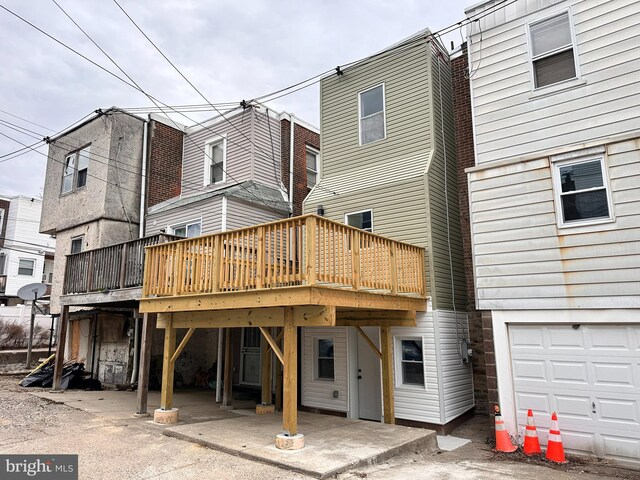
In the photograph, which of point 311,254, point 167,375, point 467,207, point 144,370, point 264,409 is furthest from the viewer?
point 467,207

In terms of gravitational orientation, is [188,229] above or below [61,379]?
above

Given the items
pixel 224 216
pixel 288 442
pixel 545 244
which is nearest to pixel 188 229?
pixel 224 216

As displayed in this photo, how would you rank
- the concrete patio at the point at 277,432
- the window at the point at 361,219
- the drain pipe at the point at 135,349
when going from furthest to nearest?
the drain pipe at the point at 135,349 < the window at the point at 361,219 < the concrete patio at the point at 277,432

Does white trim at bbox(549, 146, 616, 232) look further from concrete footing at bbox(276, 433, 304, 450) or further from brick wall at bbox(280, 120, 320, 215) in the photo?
brick wall at bbox(280, 120, 320, 215)

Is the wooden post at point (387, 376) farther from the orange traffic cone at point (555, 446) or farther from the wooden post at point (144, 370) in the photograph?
the wooden post at point (144, 370)

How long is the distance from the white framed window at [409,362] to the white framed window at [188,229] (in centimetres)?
679

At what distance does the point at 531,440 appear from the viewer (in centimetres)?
690

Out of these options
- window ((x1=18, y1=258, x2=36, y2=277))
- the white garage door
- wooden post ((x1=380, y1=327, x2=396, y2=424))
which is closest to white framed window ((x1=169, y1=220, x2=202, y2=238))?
wooden post ((x1=380, y1=327, x2=396, y2=424))

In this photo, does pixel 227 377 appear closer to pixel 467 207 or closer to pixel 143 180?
pixel 467 207

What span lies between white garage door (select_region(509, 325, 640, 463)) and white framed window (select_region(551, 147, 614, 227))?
1.82 meters

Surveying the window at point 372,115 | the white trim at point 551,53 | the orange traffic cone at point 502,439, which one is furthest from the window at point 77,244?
the white trim at point 551,53

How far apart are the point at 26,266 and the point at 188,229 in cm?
2010

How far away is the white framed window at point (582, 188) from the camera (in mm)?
7039

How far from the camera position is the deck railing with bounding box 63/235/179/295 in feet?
34.0
